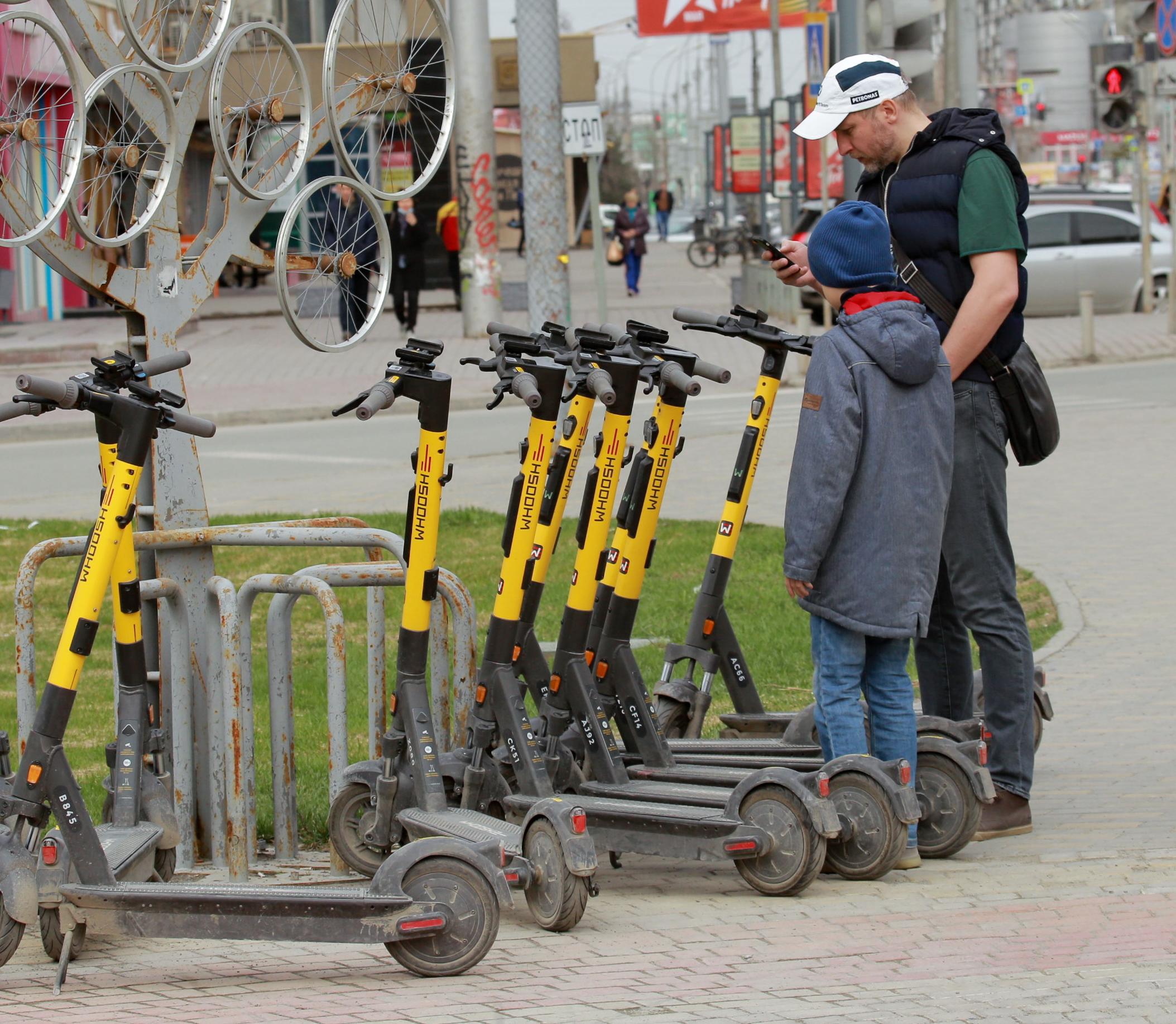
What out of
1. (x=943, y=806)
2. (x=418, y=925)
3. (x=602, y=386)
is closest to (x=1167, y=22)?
(x=943, y=806)

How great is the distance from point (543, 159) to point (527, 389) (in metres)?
10.8

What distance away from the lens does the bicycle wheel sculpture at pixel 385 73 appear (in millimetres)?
5504

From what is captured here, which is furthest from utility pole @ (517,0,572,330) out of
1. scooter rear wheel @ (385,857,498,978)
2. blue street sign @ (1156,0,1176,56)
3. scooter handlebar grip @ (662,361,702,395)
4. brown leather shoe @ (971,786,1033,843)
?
scooter rear wheel @ (385,857,498,978)

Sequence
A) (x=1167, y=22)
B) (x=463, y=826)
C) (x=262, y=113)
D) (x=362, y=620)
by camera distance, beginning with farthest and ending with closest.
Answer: (x=1167, y=22) → (x=362, y=620) → (x=262, y=113) → (x=463, y=826)

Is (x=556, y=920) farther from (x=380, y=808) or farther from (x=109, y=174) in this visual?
(x=109, y=174)

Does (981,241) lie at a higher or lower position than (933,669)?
higher

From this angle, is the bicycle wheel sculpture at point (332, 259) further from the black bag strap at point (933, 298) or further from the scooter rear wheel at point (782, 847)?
the scooter rear wheel at point (782, 847)

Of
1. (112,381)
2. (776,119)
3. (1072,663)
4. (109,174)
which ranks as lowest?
(1072,663)

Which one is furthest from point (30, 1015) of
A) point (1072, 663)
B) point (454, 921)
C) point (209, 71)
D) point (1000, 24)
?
point (1000, 24)

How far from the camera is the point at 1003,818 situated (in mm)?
5297

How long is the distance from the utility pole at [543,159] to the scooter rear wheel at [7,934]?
34.9 ft

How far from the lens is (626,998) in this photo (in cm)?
396

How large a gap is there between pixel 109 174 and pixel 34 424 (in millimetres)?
13551

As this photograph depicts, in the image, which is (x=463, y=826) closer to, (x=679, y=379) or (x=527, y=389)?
(x=527, y=389)
